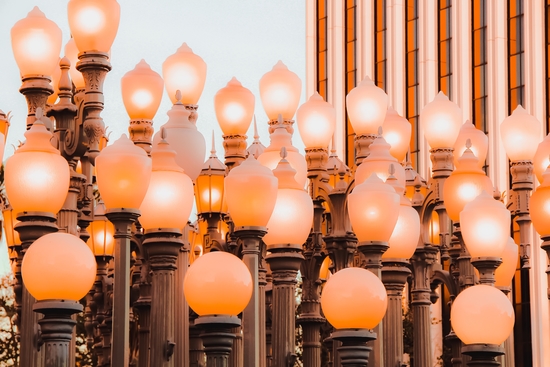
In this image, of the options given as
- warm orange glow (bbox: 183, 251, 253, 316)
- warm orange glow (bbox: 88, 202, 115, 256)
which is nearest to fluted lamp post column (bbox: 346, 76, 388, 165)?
warm orange glow (bbox: 88, 202, 115, 256)

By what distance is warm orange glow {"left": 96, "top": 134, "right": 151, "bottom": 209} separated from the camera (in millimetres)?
11219

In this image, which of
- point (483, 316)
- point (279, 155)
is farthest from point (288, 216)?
point (483, 316)

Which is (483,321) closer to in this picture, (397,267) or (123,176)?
(397,267)

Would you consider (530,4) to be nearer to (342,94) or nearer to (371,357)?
(342,94)

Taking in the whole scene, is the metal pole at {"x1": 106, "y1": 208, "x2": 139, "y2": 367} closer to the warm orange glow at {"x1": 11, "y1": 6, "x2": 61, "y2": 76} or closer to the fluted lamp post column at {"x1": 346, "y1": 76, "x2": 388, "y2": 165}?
the warm orange glow at {"x1": 11, "y1": 6, "x2": 61, "y2": 76}

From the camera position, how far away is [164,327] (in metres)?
12.0

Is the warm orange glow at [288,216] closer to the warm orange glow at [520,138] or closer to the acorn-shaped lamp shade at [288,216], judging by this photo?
the acorn-shaped lamp shade at [288,216]

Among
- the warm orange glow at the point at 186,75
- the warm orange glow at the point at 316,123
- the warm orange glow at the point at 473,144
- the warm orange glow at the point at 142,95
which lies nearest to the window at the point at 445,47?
the warm orange glow at the point at 473,144

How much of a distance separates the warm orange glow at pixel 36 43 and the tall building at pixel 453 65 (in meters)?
36.6

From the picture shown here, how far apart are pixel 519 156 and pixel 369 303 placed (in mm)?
5791

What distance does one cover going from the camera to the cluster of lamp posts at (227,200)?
430 inches

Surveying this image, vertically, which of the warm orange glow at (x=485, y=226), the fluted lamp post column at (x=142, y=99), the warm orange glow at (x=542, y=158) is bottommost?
the warm orange glow at (x=485, y=226)

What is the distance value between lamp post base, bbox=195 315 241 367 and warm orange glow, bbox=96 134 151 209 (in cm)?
105

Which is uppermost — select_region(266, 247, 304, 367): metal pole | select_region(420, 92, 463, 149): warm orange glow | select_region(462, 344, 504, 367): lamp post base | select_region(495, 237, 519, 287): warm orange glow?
select_region(420, 92, 463, 149): warm orange glow
